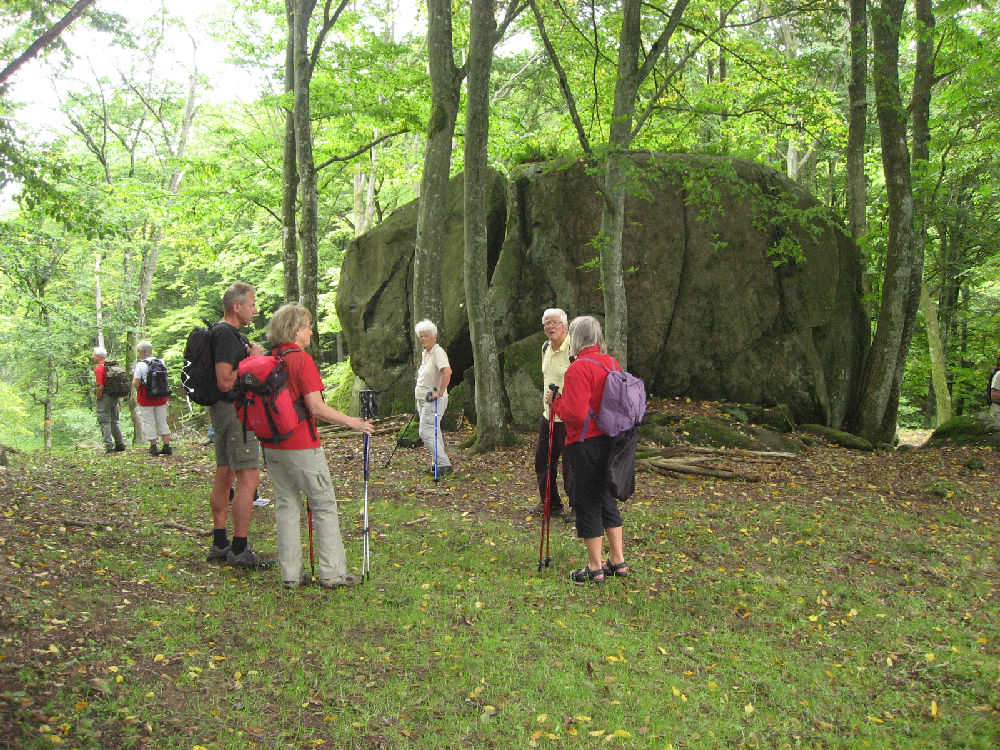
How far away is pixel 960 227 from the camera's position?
16.1 meters

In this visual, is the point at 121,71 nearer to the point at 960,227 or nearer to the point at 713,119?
the point at 713,119

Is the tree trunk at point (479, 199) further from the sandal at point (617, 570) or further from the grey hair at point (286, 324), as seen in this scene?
the grey hair at point (286, 324)

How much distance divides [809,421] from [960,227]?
6.92m

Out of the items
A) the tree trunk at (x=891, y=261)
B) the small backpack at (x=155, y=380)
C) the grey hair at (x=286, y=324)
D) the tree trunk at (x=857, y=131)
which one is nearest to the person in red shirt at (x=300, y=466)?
the grey hair at (x=286, y=324)

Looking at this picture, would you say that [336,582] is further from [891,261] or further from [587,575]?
[891,261]

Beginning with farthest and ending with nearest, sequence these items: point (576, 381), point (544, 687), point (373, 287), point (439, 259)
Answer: point (373, 287) < point (439, 259) < point (576, 381) < point (544, 687)

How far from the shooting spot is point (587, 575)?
575 centimetres

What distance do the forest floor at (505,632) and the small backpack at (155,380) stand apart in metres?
3.36

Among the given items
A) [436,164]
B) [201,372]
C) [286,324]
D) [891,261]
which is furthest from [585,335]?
[891,261]

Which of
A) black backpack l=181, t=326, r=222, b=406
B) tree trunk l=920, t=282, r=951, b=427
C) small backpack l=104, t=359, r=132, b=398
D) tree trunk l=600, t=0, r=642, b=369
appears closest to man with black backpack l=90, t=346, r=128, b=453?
small backpack l=104, t=359, r=132, b=398

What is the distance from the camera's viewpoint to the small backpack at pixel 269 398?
4914mm

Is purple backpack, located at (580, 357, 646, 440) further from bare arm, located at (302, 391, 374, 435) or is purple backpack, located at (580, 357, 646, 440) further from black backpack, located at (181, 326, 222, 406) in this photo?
black backpack, located at (181, 326, 222, 406)

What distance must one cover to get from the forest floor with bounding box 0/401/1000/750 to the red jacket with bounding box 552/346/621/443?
4.40 feet

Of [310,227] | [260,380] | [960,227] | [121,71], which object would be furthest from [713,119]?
[260,380]
